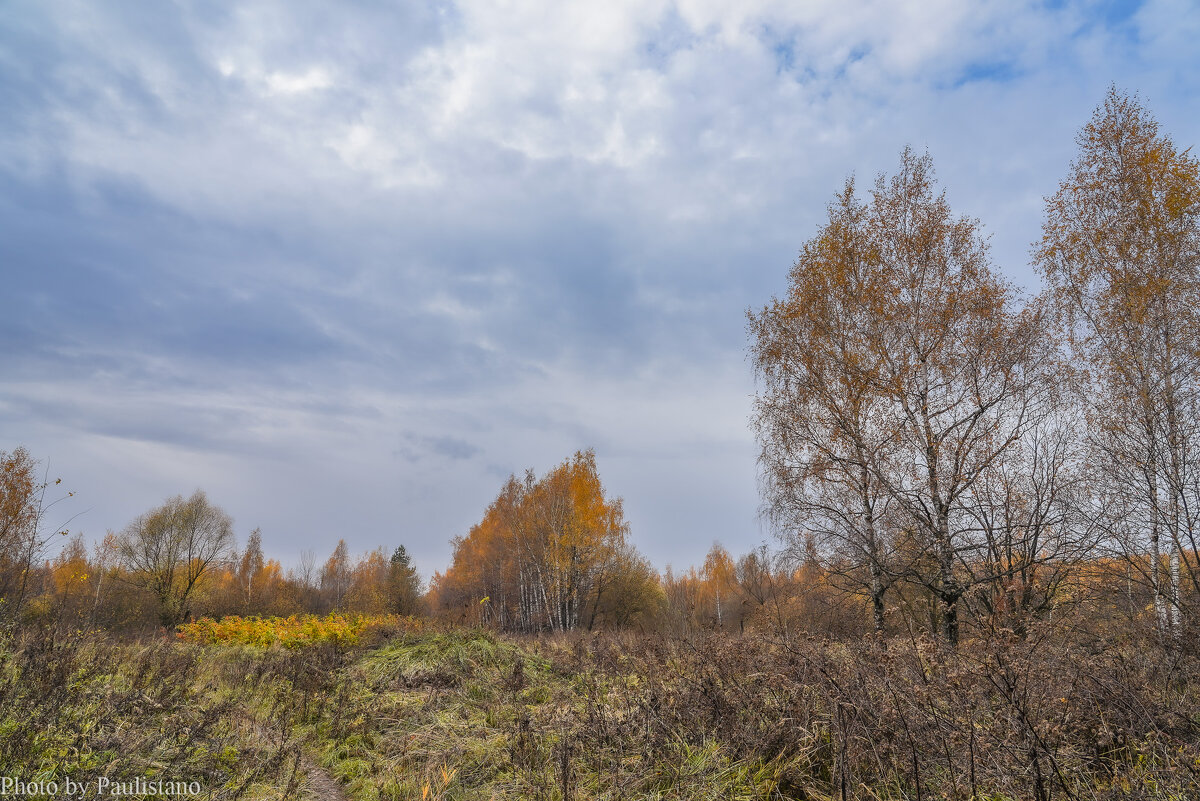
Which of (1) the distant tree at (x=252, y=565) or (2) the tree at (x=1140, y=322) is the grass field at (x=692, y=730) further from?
(1) the distant tree at (x=252, y=565)

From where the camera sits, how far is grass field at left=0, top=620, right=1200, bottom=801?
348 centimetres

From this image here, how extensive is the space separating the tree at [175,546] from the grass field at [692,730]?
29.2 meters

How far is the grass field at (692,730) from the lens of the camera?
137 inches

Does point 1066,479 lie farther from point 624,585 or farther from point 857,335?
point 624,585

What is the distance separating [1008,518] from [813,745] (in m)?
8.34

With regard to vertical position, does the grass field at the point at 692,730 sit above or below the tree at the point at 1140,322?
below

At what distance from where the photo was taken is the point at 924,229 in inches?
472

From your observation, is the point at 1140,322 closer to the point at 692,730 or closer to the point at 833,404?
the point at 833,404

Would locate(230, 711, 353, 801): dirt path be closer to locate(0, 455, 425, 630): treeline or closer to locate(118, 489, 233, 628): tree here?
locate(0, 455, 425, 630): treeline

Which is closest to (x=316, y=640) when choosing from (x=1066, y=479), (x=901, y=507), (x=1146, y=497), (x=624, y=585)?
(x=901, y=507)

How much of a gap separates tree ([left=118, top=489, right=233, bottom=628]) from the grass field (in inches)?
1149

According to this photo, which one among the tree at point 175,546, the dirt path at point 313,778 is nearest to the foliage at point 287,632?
the dirt path at point 313,778

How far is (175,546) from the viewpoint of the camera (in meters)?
31.8

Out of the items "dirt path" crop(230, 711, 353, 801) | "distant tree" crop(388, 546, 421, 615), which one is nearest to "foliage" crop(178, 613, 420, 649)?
"dirt path" crop(230, 711, 353, 801)
